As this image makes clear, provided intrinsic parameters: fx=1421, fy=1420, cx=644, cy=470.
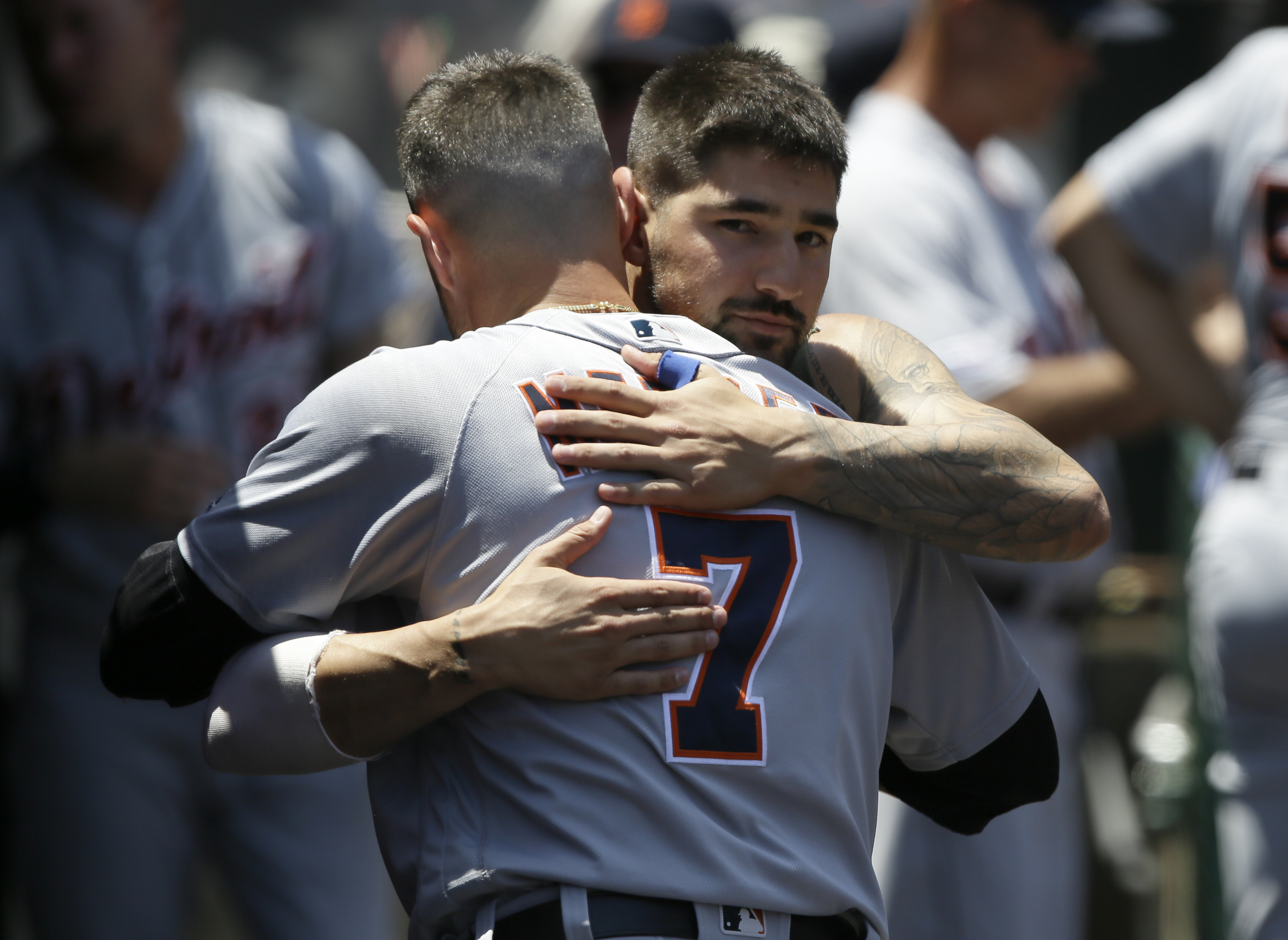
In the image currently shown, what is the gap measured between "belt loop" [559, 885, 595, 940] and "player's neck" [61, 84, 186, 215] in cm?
274

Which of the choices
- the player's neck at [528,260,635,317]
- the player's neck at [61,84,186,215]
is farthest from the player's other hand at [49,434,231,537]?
the player's neck at [528,260,635,317]

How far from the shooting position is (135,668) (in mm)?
1749

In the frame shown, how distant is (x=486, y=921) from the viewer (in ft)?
5.52

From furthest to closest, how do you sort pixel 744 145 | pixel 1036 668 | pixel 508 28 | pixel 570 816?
1. pixel 508 28
2. pixel 1036 668
3. pixel 744 145
4. pixel 570 816

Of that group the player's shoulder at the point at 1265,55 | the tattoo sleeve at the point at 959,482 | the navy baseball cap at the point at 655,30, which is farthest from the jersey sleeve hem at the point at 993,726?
the navy baseball cap at the point at 655,30

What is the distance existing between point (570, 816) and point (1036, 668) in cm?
201

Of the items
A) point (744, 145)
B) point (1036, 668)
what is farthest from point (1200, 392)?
point (744, 145)

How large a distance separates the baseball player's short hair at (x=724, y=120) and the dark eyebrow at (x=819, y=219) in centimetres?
5

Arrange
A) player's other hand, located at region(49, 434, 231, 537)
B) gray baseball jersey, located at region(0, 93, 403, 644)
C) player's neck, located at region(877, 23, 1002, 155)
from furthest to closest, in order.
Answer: player's neck, located at region(877, 23, 1002, 155) → gray baseball jersey, located at region(0, 93, 403, 644) → player's other hand, located at region(49, 434, 231, 537)

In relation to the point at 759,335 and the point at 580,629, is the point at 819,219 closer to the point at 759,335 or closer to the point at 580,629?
the point at 759,335

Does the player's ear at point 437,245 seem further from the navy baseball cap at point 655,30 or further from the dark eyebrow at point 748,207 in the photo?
the navy baseball cap at point 655,30

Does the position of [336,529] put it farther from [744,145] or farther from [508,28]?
[508,28]

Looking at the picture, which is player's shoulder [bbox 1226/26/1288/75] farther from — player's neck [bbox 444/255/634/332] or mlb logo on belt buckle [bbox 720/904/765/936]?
mlb logo on belt buckle [bbox 720/904/765/936]

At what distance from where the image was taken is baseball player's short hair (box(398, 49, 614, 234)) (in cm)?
193
